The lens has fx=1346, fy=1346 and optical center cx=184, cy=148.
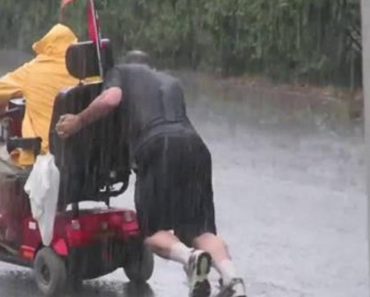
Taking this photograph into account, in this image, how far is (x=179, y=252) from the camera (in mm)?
7402

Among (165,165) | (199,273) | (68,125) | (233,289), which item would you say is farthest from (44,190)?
(233,289)

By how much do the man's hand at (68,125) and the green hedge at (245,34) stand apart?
36.9 ft

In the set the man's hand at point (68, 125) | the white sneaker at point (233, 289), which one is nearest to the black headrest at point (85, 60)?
the man's hand at point (68, 125)

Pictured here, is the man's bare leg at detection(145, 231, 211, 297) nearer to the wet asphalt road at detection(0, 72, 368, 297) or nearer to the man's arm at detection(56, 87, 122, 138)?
the man's arm at detection(56, 87, 122, 138)

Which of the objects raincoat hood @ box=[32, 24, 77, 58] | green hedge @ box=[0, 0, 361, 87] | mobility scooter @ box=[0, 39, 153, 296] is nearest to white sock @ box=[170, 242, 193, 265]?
mobility scooter @ box=[0, 39, 153, 296]

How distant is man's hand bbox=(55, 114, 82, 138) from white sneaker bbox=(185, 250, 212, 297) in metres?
1.04

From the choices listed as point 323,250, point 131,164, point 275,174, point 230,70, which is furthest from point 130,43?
point 131,164

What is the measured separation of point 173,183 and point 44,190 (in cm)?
85

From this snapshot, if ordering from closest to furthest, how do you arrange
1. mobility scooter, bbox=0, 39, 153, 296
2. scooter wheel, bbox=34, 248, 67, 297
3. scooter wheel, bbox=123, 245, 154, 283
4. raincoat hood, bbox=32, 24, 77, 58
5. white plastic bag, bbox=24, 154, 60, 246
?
white plastic bag, bbox=24, 154, 60, 246
mobility scooter, bbox=0, 39, 153, 296
scooter wheel, bbox=34, 248, 67, 297
scooter wheel, bbox=123, 245, 154, 283
raincoat hood, bbox=32, 24, 77, 58

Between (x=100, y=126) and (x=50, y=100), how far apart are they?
2.35 ft

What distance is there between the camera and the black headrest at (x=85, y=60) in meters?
7.97

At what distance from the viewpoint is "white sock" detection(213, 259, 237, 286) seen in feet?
23.9

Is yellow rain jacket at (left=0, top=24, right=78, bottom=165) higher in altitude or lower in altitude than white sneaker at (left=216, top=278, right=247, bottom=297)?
higher

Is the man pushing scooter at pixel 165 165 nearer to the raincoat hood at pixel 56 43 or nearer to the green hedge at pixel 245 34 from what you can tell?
the raincoat hood at pixel 56 43
